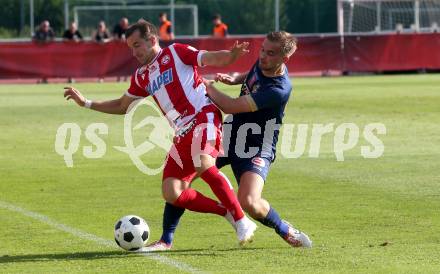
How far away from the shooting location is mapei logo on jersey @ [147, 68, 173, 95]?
9312 mm

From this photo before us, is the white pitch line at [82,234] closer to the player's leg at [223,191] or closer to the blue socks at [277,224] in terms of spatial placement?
the player's leg at [223,191]

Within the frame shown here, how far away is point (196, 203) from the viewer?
9.24 meters

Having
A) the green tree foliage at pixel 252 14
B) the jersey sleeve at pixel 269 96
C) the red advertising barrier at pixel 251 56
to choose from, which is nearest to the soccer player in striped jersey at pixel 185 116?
the jersey sleeve at pixel 269 96

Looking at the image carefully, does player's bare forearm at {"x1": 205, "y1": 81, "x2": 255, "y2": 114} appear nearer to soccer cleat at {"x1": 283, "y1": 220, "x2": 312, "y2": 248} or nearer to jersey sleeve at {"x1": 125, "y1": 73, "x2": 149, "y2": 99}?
jersey sleeve at {"x1": 125, "y1": 73, "x2": 149, "y2": 99}

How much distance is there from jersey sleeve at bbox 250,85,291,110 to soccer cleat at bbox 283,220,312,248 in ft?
3.44

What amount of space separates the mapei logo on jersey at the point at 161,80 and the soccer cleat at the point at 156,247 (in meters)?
1.30

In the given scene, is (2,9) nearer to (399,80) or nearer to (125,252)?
(399,80)

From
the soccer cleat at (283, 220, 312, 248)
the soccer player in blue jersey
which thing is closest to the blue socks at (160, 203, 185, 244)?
the soccer player in blue jersey

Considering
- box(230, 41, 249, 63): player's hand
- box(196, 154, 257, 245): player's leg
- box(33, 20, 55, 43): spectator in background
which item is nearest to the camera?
box(230, 41, 249, 63): player's hand

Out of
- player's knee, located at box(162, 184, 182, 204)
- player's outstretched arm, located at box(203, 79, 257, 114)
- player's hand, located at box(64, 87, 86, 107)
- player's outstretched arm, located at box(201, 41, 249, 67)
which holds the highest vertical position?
player's outstretched arm, located at box(201, 41, 249, 67)

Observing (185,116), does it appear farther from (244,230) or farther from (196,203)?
(244,230)

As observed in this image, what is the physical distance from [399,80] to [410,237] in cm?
2662

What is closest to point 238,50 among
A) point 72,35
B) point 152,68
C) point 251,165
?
point 152,68

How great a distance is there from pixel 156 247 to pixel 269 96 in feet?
5.14
